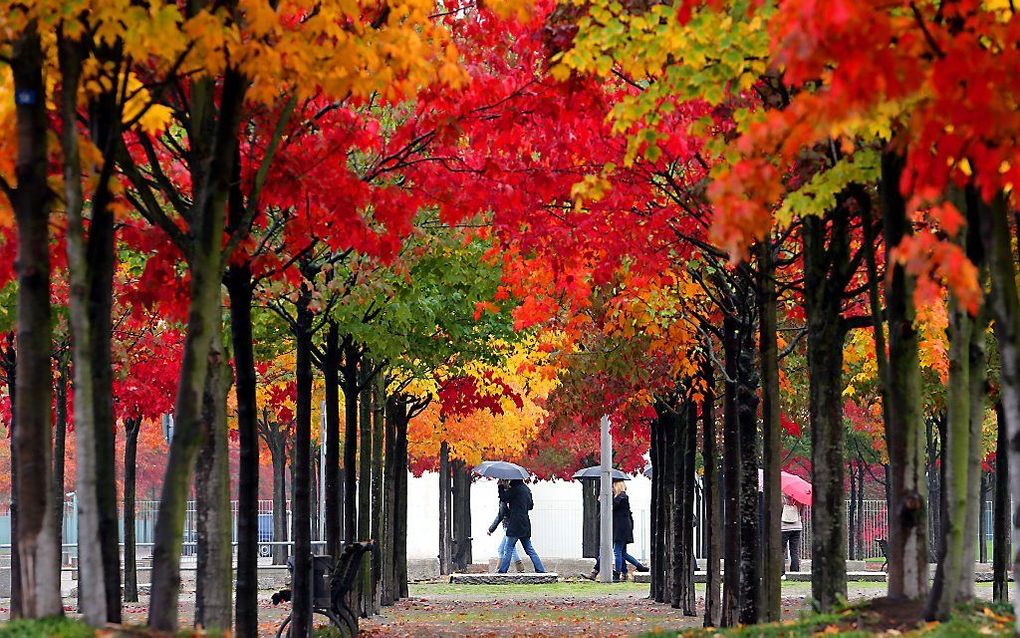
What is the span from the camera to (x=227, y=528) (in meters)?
11.8

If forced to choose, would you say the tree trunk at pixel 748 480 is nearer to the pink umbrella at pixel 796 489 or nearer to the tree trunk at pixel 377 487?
the tree trunk at pixel 377 487

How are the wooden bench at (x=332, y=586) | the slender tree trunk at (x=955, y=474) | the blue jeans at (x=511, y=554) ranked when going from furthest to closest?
the blue jeans at (x=511, y=554) < the wooden bench at (x=332, y=586) < the slender tree trunk at (x=955, y=474)

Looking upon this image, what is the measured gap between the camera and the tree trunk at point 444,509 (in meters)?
42.0

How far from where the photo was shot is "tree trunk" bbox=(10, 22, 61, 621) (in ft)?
29.1

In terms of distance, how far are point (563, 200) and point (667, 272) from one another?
5.88 feet

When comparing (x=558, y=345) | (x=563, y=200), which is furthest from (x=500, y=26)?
(x=558, y=345)

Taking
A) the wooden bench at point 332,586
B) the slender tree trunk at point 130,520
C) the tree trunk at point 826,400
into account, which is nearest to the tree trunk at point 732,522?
the tree trunk at point 826,400

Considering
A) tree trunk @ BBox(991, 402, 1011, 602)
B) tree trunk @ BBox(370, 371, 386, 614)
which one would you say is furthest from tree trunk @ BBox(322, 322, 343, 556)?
tree trunk @ BBox(991, 402, 1011, 602)

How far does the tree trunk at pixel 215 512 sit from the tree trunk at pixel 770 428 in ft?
17.0

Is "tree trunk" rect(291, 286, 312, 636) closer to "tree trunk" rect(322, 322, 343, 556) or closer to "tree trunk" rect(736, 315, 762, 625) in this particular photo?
"tree trunk" rect(322, 322, 343, 556)

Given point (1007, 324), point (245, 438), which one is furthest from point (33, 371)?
point (1007, 324)

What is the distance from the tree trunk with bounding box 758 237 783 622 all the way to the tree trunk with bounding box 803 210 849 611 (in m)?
1.43

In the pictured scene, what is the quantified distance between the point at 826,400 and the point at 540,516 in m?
43.3

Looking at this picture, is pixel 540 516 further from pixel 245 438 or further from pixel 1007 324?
pixel 1007 324
